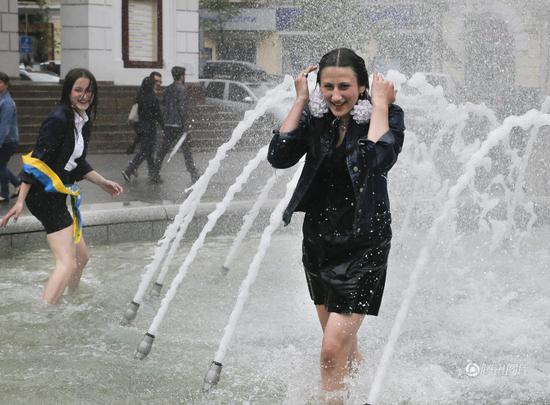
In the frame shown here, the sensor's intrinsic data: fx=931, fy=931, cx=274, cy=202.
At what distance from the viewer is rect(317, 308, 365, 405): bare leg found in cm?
398

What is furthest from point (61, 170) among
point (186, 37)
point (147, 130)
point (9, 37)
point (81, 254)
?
point (9, 37)

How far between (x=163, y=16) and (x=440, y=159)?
1293 cm

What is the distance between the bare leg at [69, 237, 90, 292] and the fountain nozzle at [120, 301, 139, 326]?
1.77 ft

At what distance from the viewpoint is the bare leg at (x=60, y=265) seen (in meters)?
5.92

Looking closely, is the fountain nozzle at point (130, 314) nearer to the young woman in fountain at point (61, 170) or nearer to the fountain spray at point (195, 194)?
the fountain spray at point (195, 194)

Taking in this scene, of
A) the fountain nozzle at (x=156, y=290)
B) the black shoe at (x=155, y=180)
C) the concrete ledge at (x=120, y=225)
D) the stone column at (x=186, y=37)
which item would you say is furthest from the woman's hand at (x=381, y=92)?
the stone column at (x=186, y=37)

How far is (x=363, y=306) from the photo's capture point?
402cm

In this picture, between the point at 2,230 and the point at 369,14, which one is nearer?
the point at 2,230

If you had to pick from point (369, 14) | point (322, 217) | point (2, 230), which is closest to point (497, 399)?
point (322, 217)

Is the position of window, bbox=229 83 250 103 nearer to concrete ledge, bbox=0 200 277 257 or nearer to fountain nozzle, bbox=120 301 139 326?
concrete ledge, bbox=0 200 277 257

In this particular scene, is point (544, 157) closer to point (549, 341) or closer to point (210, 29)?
point (549, 341)

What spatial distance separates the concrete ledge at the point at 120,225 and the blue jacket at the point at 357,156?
15.9 feet

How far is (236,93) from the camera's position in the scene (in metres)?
24.5

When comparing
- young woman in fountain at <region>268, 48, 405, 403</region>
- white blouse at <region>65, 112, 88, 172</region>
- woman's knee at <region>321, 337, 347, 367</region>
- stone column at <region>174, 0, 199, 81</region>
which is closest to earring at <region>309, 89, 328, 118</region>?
young woman in fountain at <region>268, 48, 405, 403</region>
